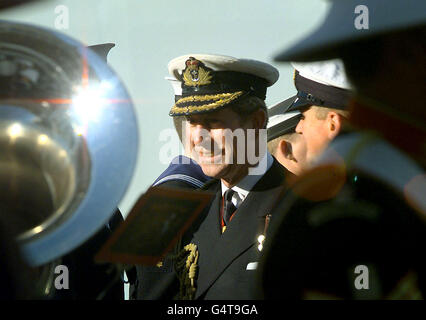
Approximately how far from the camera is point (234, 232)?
2.44m

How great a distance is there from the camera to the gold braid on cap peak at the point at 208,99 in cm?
252

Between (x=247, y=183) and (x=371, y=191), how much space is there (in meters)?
1.07

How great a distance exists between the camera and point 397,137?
1.45 m

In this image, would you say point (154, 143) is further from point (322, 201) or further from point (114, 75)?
point (322, 201)

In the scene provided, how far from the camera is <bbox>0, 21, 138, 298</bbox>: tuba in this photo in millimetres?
1784

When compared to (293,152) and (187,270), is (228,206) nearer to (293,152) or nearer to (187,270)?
(187,270)

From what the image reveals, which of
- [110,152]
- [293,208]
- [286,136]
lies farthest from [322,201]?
[286,136]

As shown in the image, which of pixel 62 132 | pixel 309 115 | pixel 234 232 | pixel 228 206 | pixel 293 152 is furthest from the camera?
pixel 293 152

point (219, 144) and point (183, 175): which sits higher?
point (219, 144)

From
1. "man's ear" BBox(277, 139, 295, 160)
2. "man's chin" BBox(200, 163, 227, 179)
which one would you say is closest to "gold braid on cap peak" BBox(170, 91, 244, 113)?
"man's chin" BBox(200, 163, 227, 179)

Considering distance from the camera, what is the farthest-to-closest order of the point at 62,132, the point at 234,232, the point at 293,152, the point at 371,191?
the point at 293,152, the point at 234,232, the point at 62,132, the point at 371,191

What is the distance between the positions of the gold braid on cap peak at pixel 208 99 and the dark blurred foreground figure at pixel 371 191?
0.85 m

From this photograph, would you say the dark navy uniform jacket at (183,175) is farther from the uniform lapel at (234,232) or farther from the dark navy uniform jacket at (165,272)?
the uniform lapel at (234,232)

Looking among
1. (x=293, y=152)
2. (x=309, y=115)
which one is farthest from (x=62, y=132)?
(x=293, y=152)
